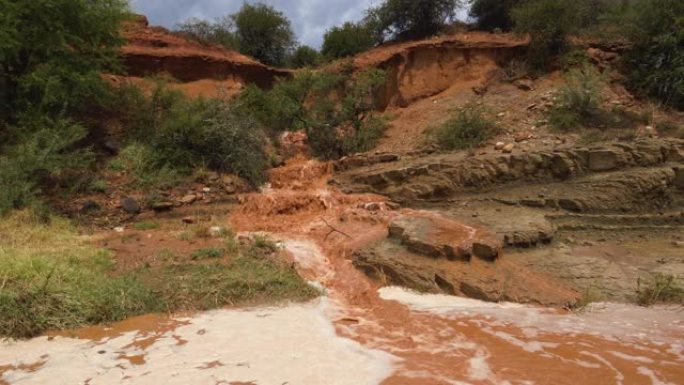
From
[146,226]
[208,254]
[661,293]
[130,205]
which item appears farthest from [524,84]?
[130,205]

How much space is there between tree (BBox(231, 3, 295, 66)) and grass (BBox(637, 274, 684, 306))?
1851 cm

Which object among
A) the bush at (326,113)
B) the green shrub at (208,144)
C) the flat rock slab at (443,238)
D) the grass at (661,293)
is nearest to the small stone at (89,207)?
the green shrub at (208,144)

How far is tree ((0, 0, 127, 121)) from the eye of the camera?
11.1 meters

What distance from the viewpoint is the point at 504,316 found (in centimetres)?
594

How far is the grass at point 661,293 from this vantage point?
20.1 ft

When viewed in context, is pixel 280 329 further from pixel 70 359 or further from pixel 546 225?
pixel 546 225

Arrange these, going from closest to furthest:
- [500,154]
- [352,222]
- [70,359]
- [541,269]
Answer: [70,359]
[541,269]
[352,222]
[500,154]

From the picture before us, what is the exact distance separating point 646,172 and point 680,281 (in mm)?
3224

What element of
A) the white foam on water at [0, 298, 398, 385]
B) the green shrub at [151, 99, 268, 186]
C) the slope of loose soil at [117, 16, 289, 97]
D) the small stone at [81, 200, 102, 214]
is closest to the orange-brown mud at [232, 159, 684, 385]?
the white foam on water at [0, 298, 398, 385]

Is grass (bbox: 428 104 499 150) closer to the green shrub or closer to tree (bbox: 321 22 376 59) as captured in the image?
the green shrub

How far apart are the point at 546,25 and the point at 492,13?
4.19 metres

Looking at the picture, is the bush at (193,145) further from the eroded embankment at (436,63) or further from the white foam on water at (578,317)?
the white foam on water at (578,317)

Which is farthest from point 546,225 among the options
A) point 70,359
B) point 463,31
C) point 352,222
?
point 463,31

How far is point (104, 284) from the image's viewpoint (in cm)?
628
